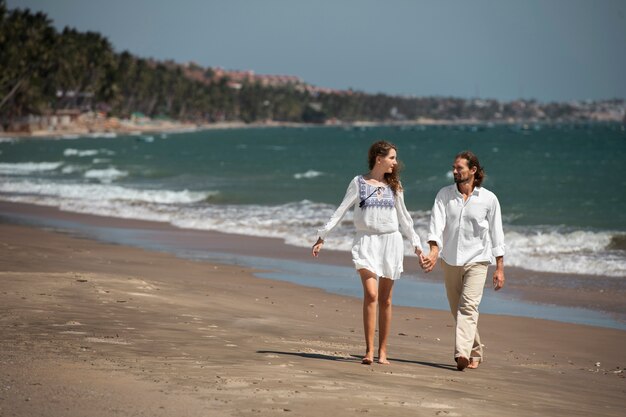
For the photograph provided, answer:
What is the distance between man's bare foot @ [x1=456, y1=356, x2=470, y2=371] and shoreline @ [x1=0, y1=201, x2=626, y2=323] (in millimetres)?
5305

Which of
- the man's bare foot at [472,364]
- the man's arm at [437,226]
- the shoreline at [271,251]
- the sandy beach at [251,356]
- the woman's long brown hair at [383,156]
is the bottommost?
the sandy beach at [251,356]

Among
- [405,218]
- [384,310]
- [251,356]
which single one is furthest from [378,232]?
[251,356]

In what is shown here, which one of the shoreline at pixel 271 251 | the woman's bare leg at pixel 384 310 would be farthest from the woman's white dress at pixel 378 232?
the shoreline at pixel 271 251

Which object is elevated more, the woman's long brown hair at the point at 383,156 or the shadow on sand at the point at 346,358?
the woman's long brown hair at the point at 383,156

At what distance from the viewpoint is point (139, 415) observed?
5.37 meters

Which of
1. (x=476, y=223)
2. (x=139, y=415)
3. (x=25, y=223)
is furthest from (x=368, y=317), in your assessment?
(x=25, y=223)

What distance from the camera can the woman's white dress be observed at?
7.64 meters

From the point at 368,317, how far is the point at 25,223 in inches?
717

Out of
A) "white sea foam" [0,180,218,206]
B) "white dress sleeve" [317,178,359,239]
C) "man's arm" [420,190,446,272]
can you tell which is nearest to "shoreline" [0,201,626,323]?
"white sea foam" [0,180,218,206]

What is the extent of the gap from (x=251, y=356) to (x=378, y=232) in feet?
4.55

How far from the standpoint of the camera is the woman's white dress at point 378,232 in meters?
7.64

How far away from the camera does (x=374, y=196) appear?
25.3 feet

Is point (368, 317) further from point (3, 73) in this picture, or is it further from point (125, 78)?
point (125, 78)

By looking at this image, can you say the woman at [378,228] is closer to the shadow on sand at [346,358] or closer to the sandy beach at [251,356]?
the shadow on sand at [346,358]
